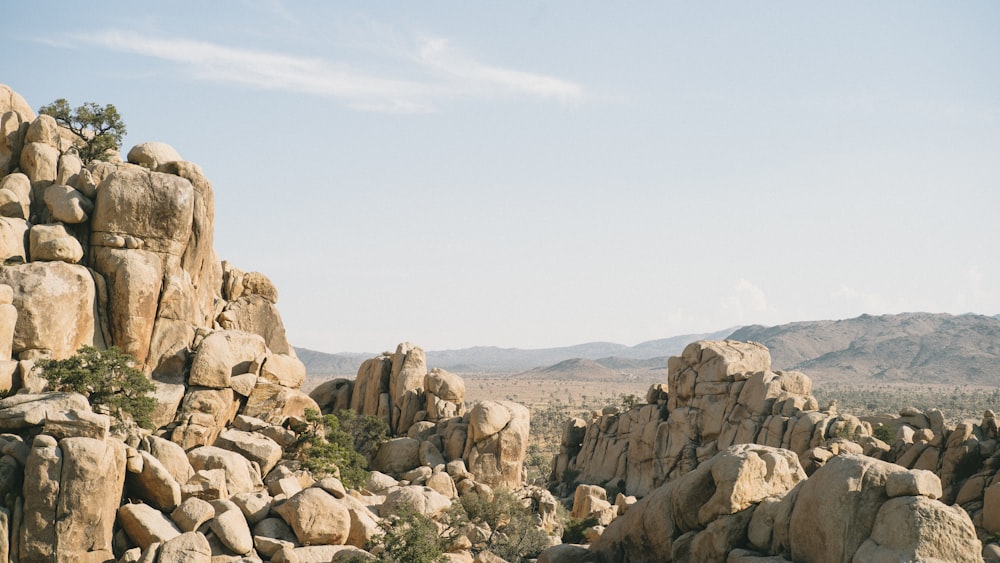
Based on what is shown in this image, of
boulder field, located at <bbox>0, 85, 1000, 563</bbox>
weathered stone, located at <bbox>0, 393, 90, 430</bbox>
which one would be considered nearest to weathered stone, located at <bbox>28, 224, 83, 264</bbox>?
boulder field, located at <bbox>0, 85, 1000, 563</bbox>

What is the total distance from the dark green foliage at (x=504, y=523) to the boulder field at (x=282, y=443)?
1.22 meters

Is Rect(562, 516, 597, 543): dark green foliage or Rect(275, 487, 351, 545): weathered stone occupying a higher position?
Rect(275, 487, 351, 545): weathered stone

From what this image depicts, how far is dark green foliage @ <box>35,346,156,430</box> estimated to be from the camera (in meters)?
38.0

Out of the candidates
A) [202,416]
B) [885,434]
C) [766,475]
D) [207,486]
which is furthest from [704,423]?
[207,486]

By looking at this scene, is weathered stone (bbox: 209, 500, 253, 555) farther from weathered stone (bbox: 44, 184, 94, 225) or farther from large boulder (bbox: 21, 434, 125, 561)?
weathered stone (bbox: 44, 184, 94, 225)

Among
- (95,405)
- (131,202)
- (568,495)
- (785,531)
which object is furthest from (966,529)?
(568,495)

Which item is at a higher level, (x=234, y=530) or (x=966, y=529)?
(x=966, y=529)

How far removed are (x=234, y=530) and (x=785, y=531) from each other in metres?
20.1

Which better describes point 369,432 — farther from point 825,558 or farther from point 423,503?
point 825,558

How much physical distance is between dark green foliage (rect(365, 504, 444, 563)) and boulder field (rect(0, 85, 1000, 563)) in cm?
127

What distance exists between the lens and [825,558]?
2391 cm

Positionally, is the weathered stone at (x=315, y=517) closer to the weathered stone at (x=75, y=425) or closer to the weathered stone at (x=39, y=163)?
the weathered stone at (x=75, y=425)

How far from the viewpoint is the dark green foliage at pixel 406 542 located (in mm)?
32875

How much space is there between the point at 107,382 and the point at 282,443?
1220 cm
